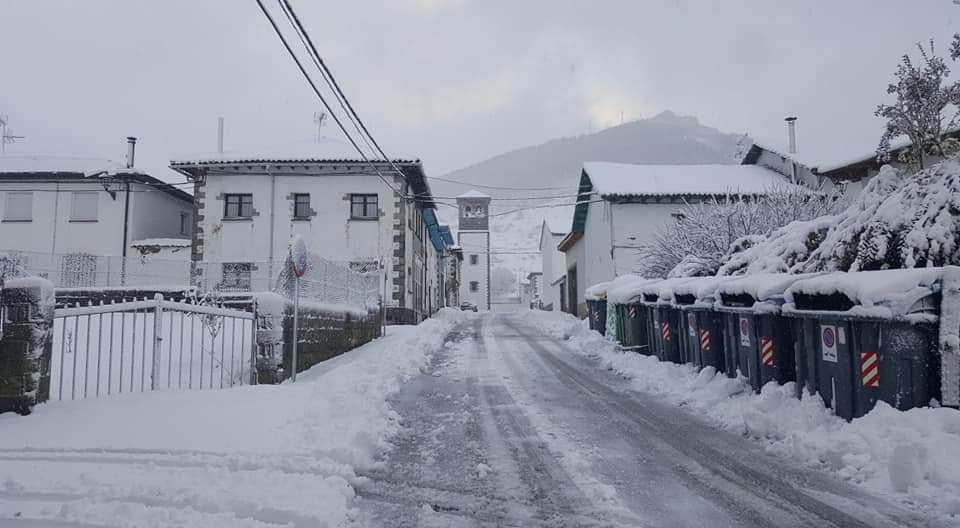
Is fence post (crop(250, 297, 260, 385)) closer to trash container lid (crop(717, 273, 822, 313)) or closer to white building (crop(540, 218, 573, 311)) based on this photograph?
trash container lid (crop(717, 273, 822, 313))

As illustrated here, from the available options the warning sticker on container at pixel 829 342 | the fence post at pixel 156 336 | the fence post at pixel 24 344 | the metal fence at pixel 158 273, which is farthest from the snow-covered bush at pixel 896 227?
the metal fence at pixel 158 273

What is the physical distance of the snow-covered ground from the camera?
13.0 ft

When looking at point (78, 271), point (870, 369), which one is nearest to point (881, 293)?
point (870, 369)

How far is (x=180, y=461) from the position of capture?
16.0 feet

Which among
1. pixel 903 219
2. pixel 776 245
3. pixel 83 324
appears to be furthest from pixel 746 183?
pixel 83 324

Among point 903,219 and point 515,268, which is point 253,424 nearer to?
point 903,219

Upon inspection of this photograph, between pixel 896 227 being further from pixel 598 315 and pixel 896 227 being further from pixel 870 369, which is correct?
pixel 598 315

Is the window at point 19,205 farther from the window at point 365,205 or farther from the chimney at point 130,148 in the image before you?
the window at point 365,205

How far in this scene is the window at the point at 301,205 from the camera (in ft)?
83.8

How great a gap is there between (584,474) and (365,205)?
855 inches

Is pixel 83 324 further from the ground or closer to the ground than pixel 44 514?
further from the ground

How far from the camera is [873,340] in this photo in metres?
5.64

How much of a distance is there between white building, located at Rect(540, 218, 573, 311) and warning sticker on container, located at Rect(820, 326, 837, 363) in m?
37.1

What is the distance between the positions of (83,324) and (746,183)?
26001 millimetres
